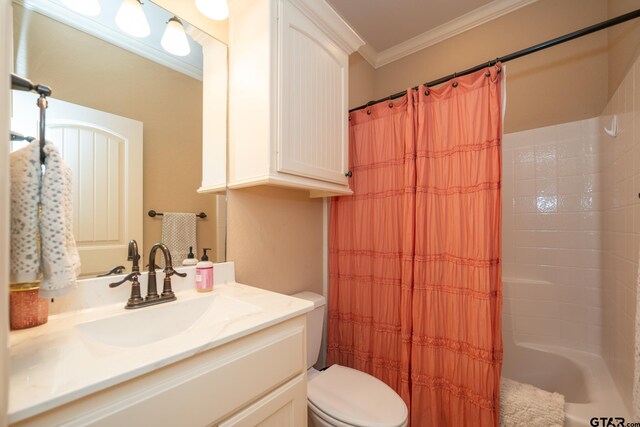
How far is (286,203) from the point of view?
1.50 m

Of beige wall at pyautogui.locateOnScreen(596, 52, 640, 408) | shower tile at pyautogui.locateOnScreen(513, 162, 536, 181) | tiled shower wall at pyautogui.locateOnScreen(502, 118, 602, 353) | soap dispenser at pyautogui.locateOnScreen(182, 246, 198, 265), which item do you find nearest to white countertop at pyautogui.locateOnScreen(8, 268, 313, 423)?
soap dispenser at pyautogui.locateOnScreen(182, 246, 198, 265)

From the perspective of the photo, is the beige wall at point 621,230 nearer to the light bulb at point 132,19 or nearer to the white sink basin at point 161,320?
the white sink basin at point 161,320

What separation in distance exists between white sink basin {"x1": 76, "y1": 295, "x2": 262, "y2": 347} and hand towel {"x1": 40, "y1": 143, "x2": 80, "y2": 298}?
0.27m

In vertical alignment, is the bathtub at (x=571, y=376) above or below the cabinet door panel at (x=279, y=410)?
below

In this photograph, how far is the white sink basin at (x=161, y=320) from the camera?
0.74m

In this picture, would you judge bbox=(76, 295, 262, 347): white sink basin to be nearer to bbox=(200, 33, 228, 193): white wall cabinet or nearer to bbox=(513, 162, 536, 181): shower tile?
bbox=(200, 33, 228, 193): white wall cabinet

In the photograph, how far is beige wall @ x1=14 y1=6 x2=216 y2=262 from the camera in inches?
31.5

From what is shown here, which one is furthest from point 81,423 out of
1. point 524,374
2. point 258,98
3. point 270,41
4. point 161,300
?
point 524,374

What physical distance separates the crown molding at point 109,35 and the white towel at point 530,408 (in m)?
2.10

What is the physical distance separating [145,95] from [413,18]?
1748mm

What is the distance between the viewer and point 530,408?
1121mm

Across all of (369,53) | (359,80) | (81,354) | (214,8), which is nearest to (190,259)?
(81,354)

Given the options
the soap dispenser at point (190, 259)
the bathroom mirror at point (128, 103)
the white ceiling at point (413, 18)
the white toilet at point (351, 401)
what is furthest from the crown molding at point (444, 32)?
the white toilet at point (351, 401)

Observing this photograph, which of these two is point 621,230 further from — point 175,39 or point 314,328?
point 175,39
